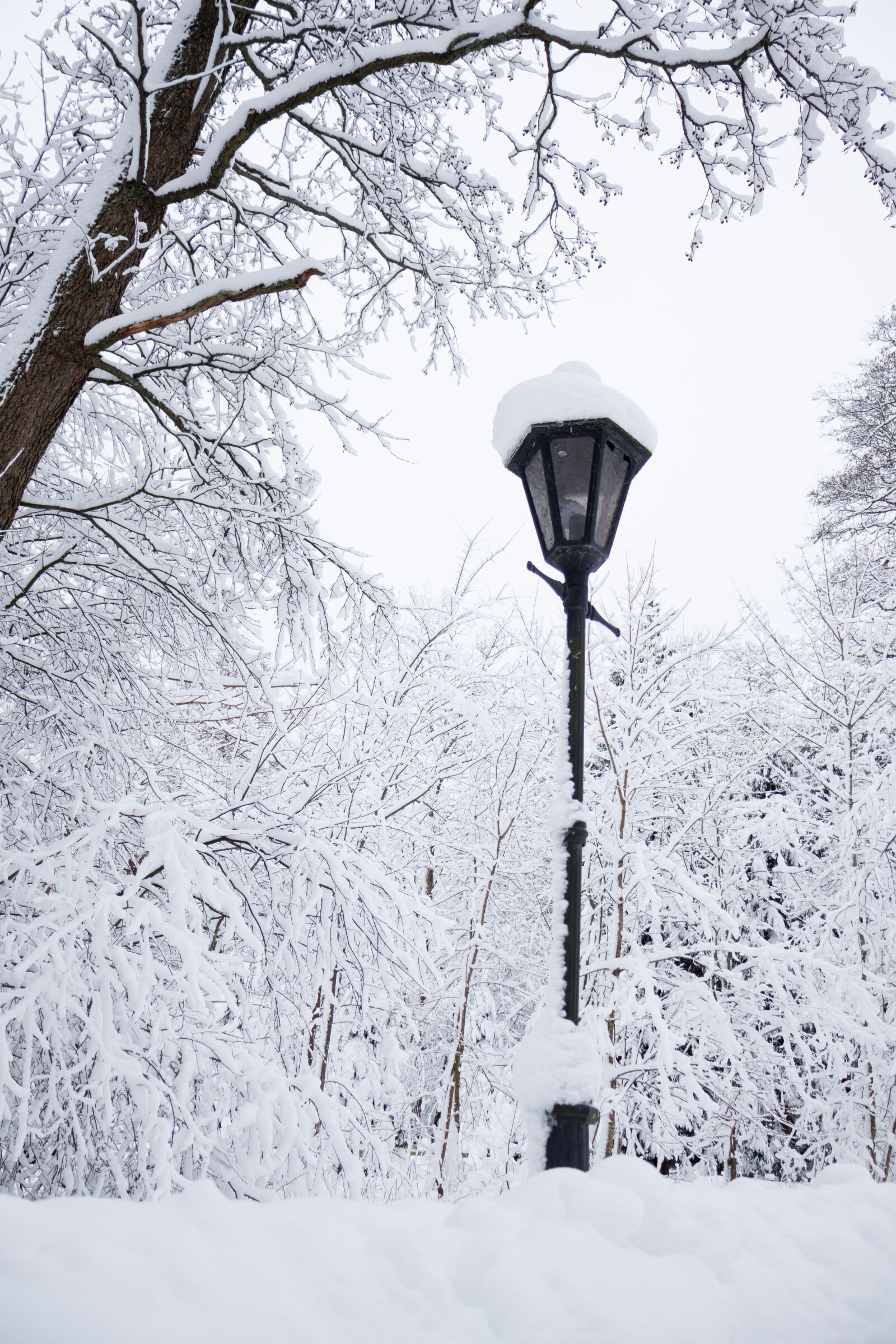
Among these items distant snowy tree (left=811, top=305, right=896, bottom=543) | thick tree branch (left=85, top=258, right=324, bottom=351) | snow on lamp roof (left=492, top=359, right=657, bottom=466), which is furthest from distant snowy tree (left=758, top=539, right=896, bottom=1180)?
thick tree branch (left=85, top=258, right=324, bottom=351)

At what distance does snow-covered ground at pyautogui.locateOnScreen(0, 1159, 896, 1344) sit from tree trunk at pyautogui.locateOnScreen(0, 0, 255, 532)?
2.97 meters

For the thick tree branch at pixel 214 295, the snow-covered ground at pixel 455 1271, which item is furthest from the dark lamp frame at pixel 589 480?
the snow-covered ground at pixel 455 1271

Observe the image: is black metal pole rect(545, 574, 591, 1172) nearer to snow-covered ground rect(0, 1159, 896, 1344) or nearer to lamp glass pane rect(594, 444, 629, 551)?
lamp glass pane rect(594, 444, 629, 551)

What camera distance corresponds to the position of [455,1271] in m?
1.33

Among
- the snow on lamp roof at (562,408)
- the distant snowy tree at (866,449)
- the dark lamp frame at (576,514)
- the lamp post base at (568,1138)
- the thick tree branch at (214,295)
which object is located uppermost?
the distant snowy tree at (866,449)

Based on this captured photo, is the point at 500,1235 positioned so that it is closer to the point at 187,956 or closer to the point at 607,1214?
the point at 607,1214

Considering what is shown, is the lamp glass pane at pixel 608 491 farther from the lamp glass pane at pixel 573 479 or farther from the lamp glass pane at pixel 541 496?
the lamp glass pane at pixel 541 496

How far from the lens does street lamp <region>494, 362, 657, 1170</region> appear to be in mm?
2559

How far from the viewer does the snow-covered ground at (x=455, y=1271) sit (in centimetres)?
106

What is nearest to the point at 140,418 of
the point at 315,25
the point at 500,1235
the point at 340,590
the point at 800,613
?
the point at 340,590

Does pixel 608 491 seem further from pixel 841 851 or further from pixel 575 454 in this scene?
→ pixel 841 851

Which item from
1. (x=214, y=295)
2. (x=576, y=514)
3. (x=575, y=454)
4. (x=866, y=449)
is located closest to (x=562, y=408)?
A: (x=575, y=454)

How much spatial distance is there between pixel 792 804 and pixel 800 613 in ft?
10.8

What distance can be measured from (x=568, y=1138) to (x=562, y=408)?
7.80 feet
